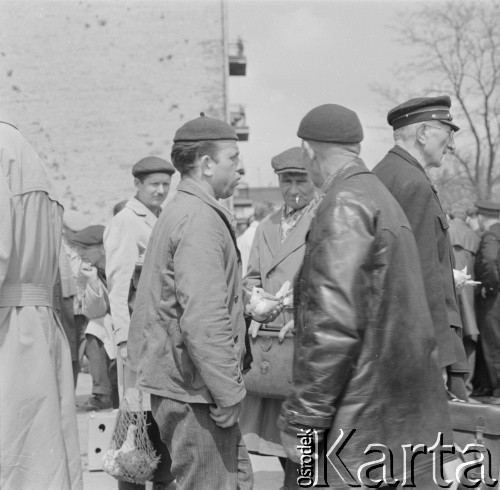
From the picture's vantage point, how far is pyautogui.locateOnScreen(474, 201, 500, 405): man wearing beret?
Answer: 8.62 m

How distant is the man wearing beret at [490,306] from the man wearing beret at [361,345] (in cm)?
604

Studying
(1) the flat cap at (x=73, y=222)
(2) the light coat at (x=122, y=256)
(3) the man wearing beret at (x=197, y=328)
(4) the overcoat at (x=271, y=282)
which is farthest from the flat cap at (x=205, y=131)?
(1) the flat cap at (x=73, y=222)

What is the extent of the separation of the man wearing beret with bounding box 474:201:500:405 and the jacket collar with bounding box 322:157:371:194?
5.92 meters

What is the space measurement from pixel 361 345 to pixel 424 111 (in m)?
1.65

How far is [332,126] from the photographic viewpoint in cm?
301

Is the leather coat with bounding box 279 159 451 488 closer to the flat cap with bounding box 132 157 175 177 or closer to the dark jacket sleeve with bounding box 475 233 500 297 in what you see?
the flat cap with bounding box 132 157 175 177

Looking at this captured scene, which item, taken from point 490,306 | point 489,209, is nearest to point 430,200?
point 490,306

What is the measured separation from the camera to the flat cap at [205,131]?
370cm

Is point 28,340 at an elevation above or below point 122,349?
above

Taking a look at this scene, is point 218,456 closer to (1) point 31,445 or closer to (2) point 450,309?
(1) point 31,445

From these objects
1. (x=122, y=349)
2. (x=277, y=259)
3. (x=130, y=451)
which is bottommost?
(x=130, y=451)

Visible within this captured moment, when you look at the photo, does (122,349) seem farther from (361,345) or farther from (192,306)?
(361,345)

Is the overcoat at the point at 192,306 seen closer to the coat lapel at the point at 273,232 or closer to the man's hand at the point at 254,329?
the man's hand at the point at 254,329

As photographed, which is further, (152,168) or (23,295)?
(152,168)
